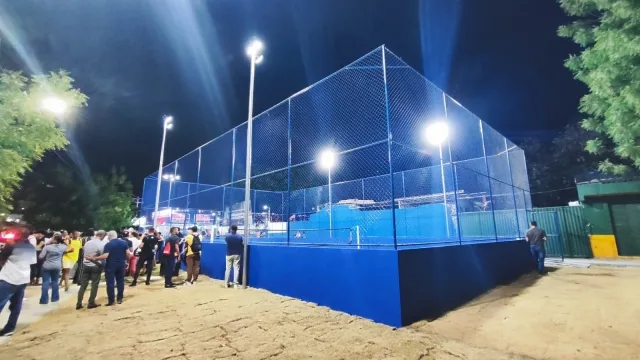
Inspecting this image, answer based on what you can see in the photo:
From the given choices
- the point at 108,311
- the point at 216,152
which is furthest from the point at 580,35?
the point at 108,311

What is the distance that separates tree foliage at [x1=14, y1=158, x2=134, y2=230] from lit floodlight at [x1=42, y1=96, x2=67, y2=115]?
16844 millimetres

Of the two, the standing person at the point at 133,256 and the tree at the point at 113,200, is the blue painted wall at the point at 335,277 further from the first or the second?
the tree at the point at 113,200

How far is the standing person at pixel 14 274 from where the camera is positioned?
395 cm

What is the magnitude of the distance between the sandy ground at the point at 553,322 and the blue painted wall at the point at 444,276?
192 millimetres

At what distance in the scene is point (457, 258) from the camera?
5.30 meters

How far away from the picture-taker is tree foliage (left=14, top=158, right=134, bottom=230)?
19.7 metres

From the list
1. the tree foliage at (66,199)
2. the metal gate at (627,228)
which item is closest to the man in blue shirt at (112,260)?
the metal gate at (627,228)

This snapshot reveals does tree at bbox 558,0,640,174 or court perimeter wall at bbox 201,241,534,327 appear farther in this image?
tree at bbox 558,0,640,174

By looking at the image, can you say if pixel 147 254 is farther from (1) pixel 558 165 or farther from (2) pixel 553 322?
(1) pixel 558 165

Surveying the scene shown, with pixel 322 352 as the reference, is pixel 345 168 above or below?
above

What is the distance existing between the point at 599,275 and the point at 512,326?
6.69 m

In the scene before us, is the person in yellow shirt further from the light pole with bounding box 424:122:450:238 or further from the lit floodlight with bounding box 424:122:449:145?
the lit floodlight with bounding box 424:122:449:145

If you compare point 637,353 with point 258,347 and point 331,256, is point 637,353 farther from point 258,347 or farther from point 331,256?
point 258,347

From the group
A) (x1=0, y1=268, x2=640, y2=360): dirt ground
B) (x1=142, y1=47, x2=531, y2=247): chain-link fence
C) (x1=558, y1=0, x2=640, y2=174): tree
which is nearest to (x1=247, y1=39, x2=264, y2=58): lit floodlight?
(x1=142, y1=47, x2=531, y2=247): chain-link fence
